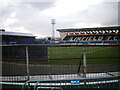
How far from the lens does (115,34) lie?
165 feet

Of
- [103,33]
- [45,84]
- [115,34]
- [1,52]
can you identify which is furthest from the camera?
[103,33]

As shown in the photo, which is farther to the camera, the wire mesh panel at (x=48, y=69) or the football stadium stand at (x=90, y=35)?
the football stadium stand at (x=90, y=35)

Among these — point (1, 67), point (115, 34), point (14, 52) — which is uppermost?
point (115, 34)

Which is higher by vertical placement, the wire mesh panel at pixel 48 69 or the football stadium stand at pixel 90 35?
the football stadium stand at pixel 90 35

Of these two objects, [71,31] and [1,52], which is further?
[71,31]

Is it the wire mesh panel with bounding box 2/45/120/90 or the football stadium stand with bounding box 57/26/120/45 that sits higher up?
the football stadium stand with bounding box 57/26/120/45

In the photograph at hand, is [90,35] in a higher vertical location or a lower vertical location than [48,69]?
higher

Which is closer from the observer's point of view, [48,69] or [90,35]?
[48,69]

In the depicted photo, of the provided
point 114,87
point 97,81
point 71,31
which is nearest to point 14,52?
point 97,81

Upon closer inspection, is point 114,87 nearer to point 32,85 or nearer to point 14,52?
point 32,85

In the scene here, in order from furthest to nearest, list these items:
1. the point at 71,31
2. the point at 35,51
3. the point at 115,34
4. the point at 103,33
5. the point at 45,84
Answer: the point at 71,31 < the point at 103,33 < the point at 115,34 < the point at 35,51 < the point at 45,84

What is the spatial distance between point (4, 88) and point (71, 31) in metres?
58.5

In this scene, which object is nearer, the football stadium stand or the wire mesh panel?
the wire mesh panel

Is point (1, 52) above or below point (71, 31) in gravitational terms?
below
